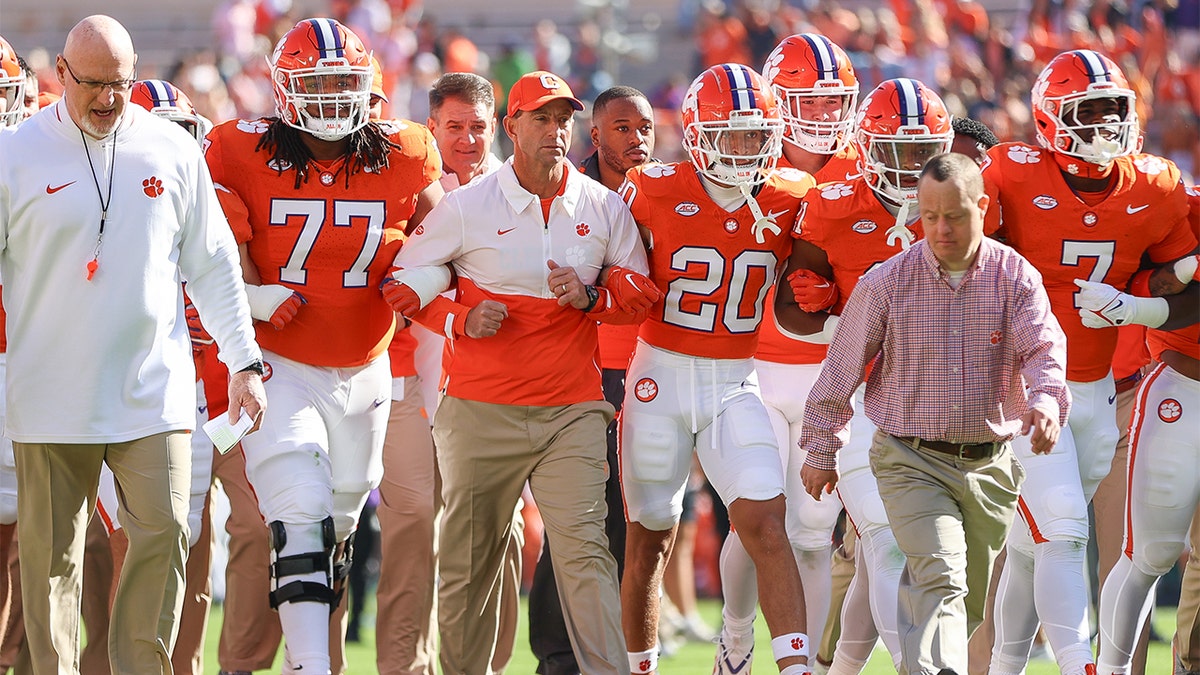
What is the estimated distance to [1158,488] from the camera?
19.8 feet

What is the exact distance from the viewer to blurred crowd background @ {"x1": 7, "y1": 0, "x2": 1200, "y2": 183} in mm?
13328

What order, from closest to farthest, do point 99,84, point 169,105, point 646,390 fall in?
1. point 99,84
2. point 646,390
3. point 169,105

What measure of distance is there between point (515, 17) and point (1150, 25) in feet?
23.7

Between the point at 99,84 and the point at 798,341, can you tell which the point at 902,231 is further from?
the point at 99,84

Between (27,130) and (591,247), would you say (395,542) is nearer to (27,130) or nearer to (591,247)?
(591,247)

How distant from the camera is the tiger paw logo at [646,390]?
19.5 ft

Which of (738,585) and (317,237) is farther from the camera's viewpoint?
(738,585)

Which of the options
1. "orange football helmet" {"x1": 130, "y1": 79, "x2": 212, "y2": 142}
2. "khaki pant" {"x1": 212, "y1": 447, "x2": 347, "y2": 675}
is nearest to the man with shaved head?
"khaki pant" {"x1": 212, "y1": 447, "x2": 347, "y2": 675}

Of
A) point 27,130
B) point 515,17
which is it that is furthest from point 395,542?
point 515,17

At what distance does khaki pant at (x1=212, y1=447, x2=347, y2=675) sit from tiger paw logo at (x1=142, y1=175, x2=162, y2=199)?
161cm

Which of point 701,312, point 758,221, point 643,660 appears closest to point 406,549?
point 643,660

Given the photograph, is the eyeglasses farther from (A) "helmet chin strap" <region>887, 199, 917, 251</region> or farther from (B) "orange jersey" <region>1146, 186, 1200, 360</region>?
→ (B) "orange jersey" <region>1146, 186, 1200, 360</region>

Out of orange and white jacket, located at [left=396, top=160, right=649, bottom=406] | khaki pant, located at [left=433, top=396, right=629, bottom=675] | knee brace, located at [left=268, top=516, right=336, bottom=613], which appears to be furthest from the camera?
orange and white jacket, located at [left=396, top=160, right=649, bottom=406]

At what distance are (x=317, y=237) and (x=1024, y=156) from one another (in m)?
2.49
